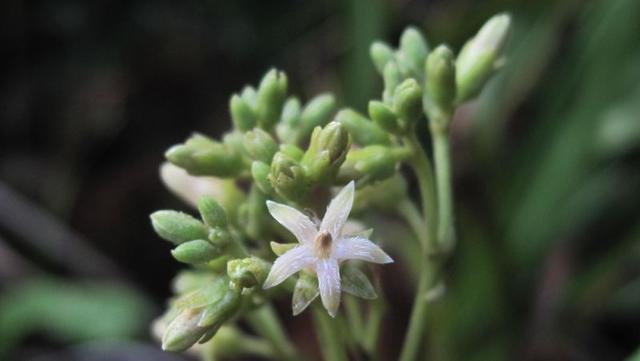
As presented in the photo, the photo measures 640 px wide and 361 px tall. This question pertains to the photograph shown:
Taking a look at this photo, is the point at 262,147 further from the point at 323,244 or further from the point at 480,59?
the point at 480,59

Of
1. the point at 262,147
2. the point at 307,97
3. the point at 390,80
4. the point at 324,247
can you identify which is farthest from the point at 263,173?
the point at 307,97

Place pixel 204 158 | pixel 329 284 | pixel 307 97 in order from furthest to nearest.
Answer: pixel 307 97 < pixel 204 158 < pixel 329 284

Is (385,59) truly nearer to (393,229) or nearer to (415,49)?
(415,49)

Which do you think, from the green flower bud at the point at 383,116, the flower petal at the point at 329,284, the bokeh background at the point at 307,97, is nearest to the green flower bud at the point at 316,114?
the green flower bud at the point at 383,116

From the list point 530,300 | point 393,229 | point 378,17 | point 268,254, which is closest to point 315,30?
point 378,17

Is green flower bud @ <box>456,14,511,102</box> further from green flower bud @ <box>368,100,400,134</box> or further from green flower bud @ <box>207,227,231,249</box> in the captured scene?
green flower bud @ <box>207,227,231,249</box>

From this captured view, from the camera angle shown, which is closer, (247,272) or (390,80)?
(247,272)

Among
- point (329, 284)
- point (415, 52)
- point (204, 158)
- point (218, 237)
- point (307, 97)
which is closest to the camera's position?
point (329, 284)
